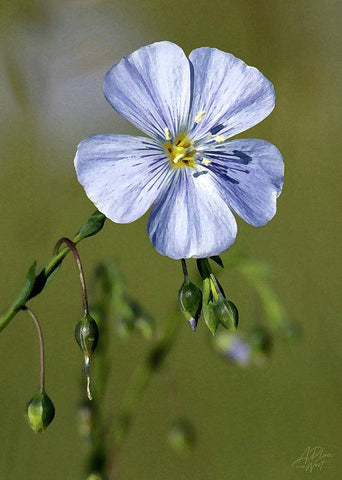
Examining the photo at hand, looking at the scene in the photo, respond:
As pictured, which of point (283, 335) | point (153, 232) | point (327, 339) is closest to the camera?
point (153, 232)

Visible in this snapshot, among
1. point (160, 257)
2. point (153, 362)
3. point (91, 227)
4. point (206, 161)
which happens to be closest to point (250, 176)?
point (206, 161)

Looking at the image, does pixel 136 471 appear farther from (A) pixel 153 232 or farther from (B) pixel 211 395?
(A) pixel 153 232

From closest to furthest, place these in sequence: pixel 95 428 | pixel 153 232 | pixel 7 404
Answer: pixel 153 232
pixel 95 428
pixel 7 404

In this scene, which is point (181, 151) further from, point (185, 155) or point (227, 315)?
point (227, 315)

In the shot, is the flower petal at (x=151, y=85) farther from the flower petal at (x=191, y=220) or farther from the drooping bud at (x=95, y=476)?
the drooping bud at (x=95, y=476)

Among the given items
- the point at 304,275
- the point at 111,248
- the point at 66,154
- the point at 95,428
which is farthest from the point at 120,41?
the point at 95,428
